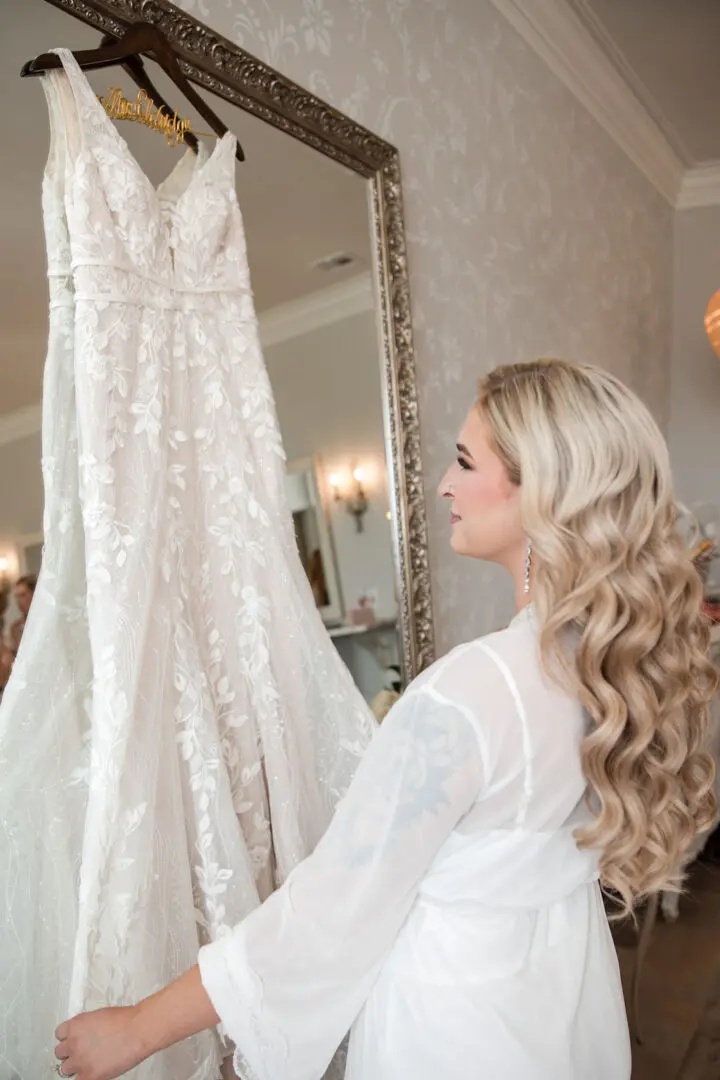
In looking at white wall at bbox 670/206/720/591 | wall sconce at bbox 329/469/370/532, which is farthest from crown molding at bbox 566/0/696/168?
wall sconce at bbox 329/469/370/532

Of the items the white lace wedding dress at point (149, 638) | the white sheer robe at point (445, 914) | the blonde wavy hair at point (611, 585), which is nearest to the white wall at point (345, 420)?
the white lace wedding dress at point (149, 638)

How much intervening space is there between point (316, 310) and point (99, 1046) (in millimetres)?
1247

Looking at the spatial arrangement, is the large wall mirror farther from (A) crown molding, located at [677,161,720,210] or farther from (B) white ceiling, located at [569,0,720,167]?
(A) crown molding, located at [677,161,720,210]

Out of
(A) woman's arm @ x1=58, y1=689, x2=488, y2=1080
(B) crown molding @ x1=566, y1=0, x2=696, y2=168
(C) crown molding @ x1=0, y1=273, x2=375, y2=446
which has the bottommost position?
(A) woman's arm @ x1=58, y1=689, x2=488, y2=1080

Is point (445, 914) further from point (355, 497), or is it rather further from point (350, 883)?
point (355, 497)

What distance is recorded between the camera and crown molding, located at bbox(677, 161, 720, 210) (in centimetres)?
402

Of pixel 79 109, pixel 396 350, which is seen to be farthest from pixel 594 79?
pixel 79 109

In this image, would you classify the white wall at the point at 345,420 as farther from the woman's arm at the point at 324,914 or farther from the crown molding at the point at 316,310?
the woman's arm at the point at 324,914

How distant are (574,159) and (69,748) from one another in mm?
2677

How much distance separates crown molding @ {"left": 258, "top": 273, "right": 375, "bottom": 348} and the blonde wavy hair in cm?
61

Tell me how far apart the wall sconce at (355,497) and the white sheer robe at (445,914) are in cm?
78

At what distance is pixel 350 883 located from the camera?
0.92 metres

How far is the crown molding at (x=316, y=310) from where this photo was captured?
1.54m

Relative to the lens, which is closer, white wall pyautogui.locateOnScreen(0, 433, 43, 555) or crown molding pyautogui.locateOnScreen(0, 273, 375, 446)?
white wall pyautogui.locateOnScreen(0, 433, 43, 555)
